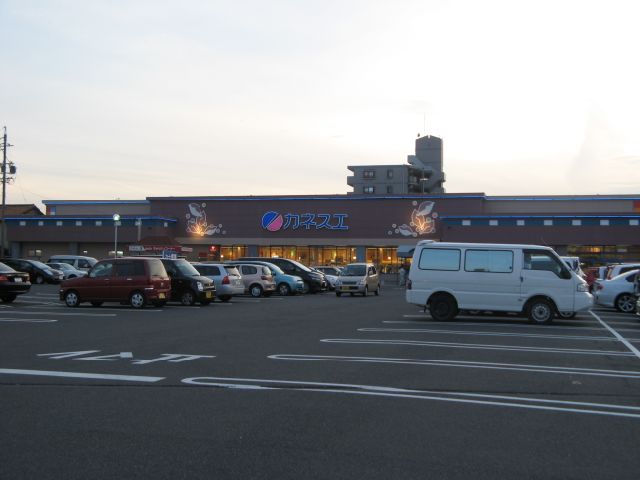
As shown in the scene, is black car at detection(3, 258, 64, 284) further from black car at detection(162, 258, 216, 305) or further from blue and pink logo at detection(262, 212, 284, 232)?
blue and pink logo at detection(262, 212, 284, 232)

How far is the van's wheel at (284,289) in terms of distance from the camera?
3372 centimetres

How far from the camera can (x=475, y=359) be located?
1143 centimetres

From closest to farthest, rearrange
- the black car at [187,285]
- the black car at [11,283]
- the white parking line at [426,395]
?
the white parking line at [426,395]
the black car at [11,283]
the black car at [187,285]

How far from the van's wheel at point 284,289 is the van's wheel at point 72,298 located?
12.5 metres

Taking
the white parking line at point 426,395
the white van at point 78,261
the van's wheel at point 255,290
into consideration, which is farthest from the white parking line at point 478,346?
the white van at point 78,261

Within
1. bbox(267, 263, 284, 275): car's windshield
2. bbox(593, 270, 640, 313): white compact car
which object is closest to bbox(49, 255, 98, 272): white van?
bbox(267, 263, 284, 275): car's windshield

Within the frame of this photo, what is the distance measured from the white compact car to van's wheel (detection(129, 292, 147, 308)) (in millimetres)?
15581

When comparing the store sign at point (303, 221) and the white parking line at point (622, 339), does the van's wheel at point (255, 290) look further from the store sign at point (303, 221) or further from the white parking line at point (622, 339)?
the store sign at point (303, 221)

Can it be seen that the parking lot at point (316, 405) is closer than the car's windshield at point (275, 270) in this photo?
Yes

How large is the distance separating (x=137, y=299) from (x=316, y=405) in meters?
16.0

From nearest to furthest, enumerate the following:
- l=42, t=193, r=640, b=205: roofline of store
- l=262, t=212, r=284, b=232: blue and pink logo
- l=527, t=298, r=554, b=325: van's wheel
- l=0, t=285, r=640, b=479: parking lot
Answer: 1. l=0, t=285, r=640, b=479: parking lot
2. l=527, t=298, r=554, b=325: van's wheel
3. l=42, t=193, r=640, b=205: roofline of store
4. l=262, t=212, r=284, b=232: blue and pink logo

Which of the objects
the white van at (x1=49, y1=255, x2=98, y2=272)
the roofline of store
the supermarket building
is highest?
the roofline of store

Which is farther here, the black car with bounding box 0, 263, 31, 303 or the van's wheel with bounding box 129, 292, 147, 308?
the black car with bounding box 0, 263, 31, 303

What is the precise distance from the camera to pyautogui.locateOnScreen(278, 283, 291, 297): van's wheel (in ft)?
111
